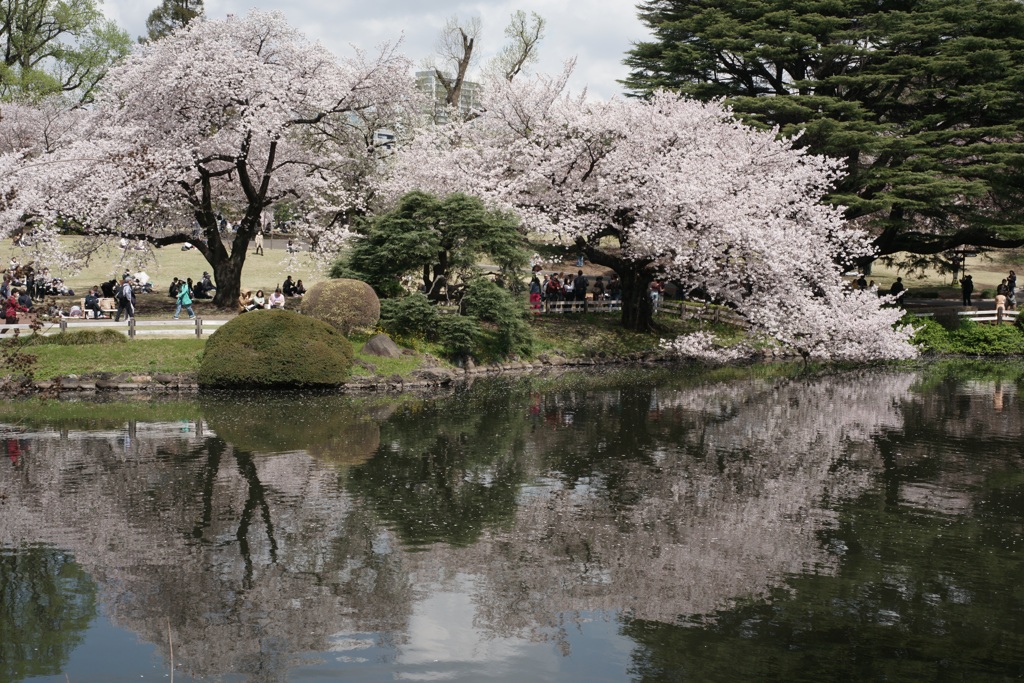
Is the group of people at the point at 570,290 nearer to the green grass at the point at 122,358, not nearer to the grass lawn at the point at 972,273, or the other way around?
the green grass at the point at 122,358

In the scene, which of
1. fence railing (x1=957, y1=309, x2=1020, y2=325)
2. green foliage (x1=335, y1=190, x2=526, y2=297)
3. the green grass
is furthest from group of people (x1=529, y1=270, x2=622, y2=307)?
the green grass

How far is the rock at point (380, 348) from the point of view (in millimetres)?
34719

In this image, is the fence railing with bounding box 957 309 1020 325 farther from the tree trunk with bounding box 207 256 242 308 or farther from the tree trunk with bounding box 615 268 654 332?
the tree trunk with bounding box 207 256 242 308

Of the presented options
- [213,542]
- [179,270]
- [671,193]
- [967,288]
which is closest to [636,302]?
[671,193]

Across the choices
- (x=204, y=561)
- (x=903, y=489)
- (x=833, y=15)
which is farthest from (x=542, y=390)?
(x=833, y=15)

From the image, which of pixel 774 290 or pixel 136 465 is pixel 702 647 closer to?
pixel 136 465

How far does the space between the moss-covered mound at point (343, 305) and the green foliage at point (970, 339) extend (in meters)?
24.3

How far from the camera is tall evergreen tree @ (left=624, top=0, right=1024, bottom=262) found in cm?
4638

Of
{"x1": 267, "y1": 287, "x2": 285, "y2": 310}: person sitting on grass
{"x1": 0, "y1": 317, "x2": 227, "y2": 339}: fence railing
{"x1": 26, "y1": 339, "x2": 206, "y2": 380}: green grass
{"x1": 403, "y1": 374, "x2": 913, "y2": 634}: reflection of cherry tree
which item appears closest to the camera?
{"x1": 403, "y1": 374, "x2": 913, "y2": 634}: reflection of cherry tree

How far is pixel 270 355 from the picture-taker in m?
30.9

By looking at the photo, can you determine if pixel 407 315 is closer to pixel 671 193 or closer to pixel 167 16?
pixel 671 193

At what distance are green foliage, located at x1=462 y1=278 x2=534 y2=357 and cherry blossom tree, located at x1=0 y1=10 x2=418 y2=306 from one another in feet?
24.9

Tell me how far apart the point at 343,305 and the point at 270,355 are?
4.61 metres

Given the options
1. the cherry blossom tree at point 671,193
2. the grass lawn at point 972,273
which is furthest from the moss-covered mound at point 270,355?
the grass lawn at point 972,273
